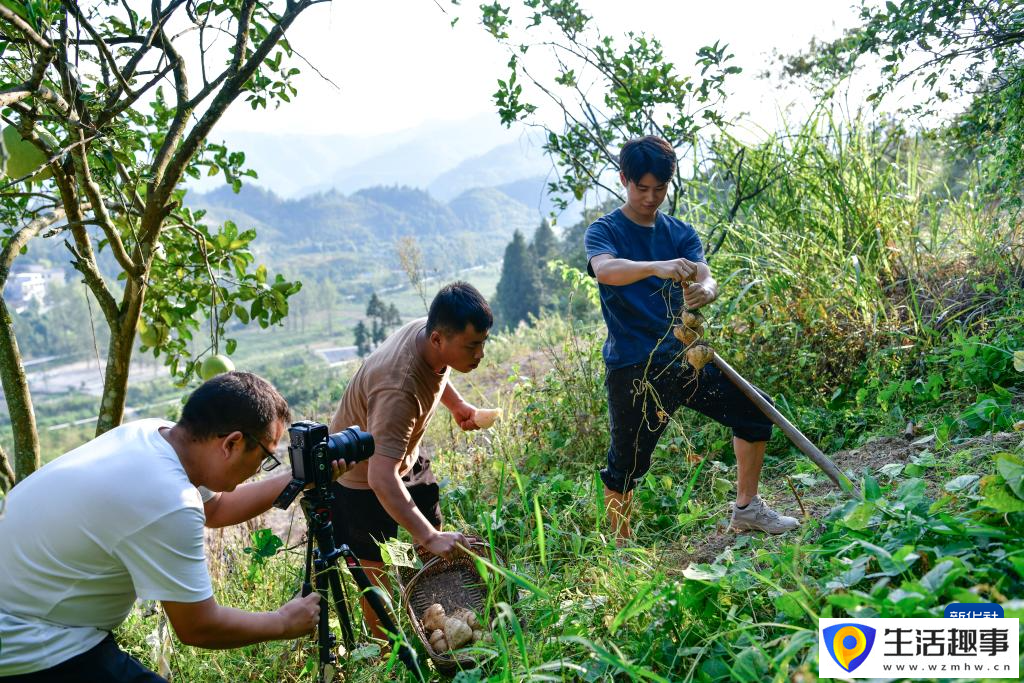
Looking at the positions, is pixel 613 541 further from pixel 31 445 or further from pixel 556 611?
pixel 31 445

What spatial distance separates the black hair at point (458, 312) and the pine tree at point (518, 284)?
18740 mm

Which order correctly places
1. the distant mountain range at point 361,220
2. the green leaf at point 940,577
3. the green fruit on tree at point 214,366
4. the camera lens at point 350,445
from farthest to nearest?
the distant mountain range at point 361,220 → the green fruit on tree at point 214,366 → the camera lens at point 350,445 → the green leaf at point 940,577

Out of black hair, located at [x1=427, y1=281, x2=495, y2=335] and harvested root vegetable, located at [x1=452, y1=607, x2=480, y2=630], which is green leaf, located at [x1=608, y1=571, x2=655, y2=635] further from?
black hair, located at [x1=427, y1=281, x2=495, y2=335]

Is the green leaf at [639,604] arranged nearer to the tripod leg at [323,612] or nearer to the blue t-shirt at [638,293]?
the tripod leg at [323,612]

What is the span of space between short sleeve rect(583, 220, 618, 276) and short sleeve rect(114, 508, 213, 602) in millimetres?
1608

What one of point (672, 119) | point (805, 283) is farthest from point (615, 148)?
point (805, 283)

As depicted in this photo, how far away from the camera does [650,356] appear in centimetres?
262

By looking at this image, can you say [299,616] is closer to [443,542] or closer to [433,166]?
[443,542]

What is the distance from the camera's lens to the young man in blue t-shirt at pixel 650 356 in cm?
268

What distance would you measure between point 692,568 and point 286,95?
2903mm

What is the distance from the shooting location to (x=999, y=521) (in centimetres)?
186

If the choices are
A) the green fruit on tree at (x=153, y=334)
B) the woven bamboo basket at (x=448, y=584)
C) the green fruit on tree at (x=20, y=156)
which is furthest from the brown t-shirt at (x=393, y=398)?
the green fruit on tree at (x=20, y=156)

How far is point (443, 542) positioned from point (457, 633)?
27cm

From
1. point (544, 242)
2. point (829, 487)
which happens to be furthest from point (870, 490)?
point (544, 242)
